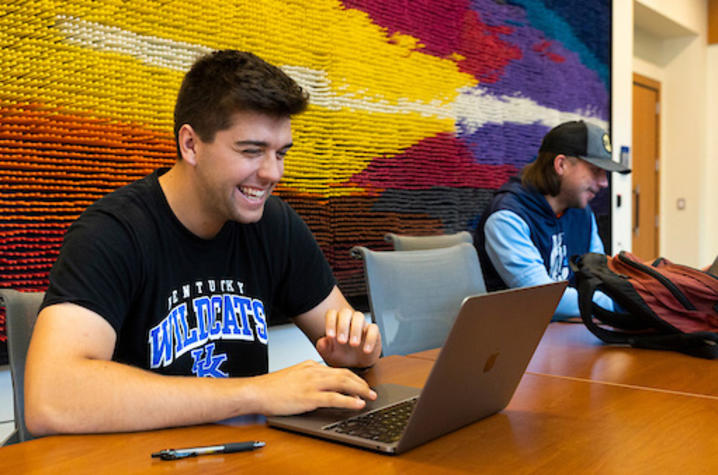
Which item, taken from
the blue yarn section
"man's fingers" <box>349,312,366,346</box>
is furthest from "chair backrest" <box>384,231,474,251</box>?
the blue yarn section

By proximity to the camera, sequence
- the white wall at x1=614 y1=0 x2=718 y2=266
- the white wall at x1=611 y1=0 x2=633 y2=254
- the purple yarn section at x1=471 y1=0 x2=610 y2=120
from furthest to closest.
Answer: the white wall at x1=614 y1=0 x2=718 y2=266, the white wall at x1=611 y1=0 x2=633 y2=254, the purple yarn section at x1=471 y1=0 x2=610 y2=120

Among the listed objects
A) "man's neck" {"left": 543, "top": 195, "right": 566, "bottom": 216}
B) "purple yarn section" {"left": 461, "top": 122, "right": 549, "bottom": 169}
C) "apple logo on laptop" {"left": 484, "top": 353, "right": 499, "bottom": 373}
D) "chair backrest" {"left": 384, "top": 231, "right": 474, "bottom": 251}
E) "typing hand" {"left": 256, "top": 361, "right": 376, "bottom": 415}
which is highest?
"purple yarn section" {"left": 461, "top": 122, "right": 549, "bottom": 169}

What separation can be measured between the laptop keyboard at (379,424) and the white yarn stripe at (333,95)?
4.78 ft

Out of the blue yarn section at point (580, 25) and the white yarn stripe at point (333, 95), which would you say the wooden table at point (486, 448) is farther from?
the blue yarn section at point (580, 25)

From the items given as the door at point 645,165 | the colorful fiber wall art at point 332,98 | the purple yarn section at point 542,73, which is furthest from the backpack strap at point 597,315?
the door at point 645,165

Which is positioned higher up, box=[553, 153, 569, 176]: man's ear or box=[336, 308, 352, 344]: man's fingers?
box=[553, 153, 569, 176]: man's ear

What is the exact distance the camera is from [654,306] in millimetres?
1591

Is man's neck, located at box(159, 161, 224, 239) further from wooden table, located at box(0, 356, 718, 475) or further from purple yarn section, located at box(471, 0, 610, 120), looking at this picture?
purple yarn section, located at box(471, 0, 610, 120)

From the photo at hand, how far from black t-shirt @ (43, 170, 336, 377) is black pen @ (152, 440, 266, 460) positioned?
362 millimetres

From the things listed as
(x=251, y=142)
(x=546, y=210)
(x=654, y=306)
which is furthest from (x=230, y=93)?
(x=546, y=210)

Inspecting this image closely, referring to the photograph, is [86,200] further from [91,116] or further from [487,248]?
[487,248]

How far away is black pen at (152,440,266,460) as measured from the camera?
818 millimetres

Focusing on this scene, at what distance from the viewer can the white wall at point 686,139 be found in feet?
19.9

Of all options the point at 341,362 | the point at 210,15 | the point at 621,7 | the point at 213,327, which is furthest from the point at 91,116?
the point at 621,7
